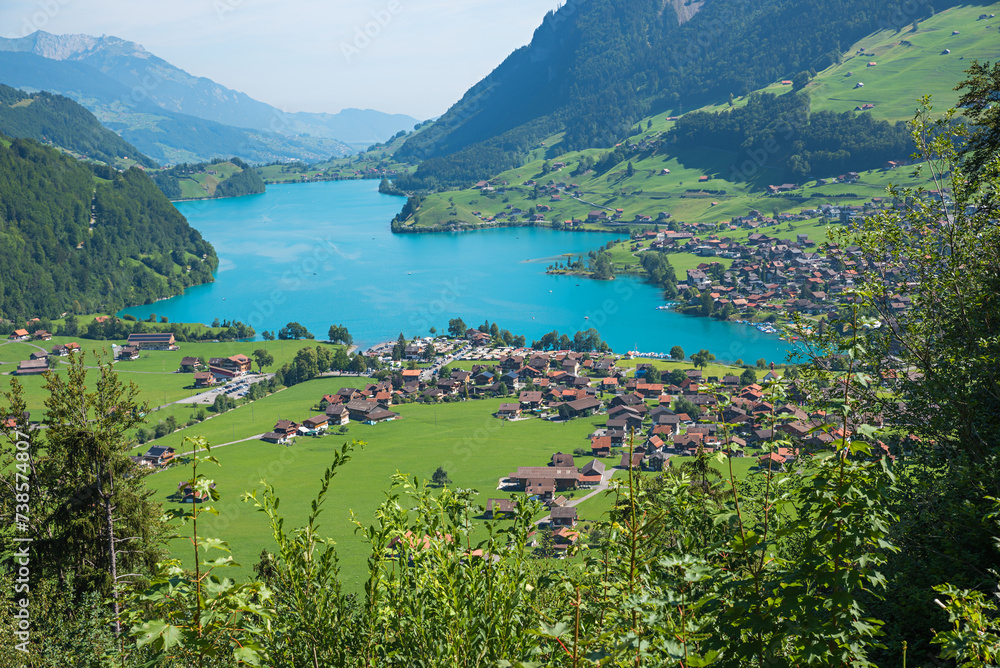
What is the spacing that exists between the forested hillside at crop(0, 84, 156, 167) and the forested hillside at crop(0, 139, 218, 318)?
68.8 metres

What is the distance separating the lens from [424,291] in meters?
74.9

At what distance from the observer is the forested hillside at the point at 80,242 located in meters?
74.3

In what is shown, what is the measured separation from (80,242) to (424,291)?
167ft

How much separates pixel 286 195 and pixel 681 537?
173 meters

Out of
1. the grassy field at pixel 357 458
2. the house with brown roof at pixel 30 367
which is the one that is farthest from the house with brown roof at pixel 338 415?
the house with brown roof at pixel 30 367

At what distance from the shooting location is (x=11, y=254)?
76.1 meters

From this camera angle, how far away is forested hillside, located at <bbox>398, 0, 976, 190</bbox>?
13612 centimetres

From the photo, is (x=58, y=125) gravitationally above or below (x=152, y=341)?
above

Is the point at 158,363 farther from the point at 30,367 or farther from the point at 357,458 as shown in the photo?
the point at 357,458

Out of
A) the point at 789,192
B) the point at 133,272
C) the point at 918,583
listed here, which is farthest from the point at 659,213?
the point at 918,583

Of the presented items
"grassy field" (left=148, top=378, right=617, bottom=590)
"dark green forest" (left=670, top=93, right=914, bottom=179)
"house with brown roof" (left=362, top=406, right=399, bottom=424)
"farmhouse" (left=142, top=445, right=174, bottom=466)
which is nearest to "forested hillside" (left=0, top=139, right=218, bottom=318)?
"grassy field" (left=148, top=378, right=617, bottom=590)

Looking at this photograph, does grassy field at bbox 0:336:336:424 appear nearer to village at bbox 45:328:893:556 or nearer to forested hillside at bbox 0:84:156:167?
village at bbox 45:328:893:556

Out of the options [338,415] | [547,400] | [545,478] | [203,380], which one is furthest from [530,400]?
[203,380]

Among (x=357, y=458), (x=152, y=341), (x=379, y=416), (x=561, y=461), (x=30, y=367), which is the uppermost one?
(x=152, y=341)
